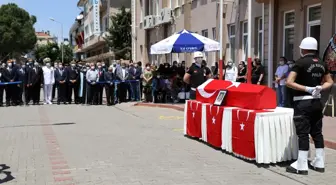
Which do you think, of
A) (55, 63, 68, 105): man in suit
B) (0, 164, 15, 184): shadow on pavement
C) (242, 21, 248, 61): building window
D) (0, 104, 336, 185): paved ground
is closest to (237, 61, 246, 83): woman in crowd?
(242, 21, 248, 61): building window

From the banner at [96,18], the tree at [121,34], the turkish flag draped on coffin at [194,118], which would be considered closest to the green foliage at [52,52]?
the banner at [96,18]

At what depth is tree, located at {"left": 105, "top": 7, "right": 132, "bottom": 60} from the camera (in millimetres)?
40281

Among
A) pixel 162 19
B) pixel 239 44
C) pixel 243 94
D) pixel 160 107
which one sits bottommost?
pixel 160 107

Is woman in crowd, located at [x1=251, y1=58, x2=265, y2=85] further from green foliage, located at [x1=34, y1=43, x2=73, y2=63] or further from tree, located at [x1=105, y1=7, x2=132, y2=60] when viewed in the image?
green foliage, located at [x1=34, y1=43, x2=73, y2=63]

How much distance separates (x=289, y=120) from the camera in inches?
289

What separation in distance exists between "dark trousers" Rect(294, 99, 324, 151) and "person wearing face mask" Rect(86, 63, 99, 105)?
1347cm

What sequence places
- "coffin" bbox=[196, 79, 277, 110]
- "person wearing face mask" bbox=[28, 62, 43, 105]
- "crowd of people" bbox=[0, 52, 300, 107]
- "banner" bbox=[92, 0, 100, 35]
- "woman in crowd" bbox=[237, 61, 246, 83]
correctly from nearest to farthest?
"coffin" bbox=[196, 79, 277, 110], "woman in crowd" bbox=[237, 61, 246, 83], "crowd of people" bbox=[0, 52, 300, 107], "person wearing face mask" bbox=[28, 62, 43, 105], "banner" bbox=[92, 0, 100, 35]

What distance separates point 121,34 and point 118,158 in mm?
33806

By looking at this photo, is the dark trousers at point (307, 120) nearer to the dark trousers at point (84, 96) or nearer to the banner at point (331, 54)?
the banner at point (331, 54)

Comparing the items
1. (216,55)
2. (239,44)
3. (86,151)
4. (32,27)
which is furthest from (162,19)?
(32,27)

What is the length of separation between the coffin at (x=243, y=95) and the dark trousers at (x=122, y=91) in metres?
10.8

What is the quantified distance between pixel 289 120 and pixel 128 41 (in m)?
34.9

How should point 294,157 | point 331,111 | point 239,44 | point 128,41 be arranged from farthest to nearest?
1. point 128,41
2. point 239,44
3. point 331,111
4. point 294,157

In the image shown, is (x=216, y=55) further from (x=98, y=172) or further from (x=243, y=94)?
(x=98, y=172)
